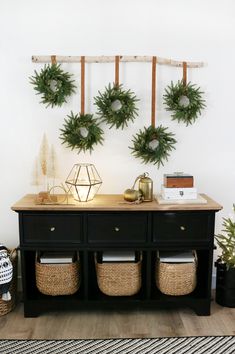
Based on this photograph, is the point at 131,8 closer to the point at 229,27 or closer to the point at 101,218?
the point at 229,27

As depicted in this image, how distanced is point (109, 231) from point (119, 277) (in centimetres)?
34

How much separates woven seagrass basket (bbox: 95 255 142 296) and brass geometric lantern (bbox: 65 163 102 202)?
0.49 meters

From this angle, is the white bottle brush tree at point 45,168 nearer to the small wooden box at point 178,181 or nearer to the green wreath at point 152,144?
the green wreath at point 152,144

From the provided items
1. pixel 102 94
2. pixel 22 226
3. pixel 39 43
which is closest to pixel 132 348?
pixel 22 226

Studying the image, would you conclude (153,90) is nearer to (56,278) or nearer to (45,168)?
(45,168)

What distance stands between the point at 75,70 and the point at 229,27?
3.94 feet

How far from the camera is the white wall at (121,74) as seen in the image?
2.72m

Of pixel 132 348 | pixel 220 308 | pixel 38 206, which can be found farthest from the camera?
pixel 220 308

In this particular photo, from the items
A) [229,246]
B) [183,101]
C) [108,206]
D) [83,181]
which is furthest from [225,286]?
[183,101]

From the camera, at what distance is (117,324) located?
2496 millimetres

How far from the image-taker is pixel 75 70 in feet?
9.07

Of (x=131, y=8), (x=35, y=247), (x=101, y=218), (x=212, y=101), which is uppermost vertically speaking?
(x=131, y=8)

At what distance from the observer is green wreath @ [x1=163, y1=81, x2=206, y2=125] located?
8.95 feet

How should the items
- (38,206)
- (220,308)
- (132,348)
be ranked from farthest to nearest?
1. (220,308)
2. (38,206)
3. (132,348)
